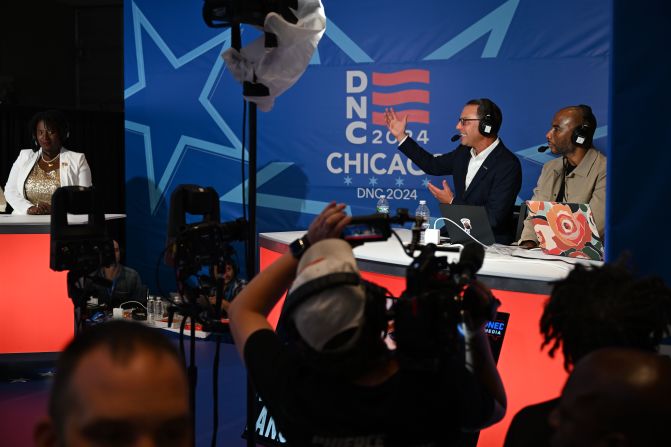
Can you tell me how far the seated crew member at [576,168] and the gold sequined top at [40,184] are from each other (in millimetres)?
3251

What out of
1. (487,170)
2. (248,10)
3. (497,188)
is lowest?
(497,188)

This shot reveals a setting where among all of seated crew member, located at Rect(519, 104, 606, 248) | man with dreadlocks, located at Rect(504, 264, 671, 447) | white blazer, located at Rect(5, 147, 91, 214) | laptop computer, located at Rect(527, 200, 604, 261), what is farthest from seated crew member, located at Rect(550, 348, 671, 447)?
white blazer, located at Rect(5, 147, 91, 214)

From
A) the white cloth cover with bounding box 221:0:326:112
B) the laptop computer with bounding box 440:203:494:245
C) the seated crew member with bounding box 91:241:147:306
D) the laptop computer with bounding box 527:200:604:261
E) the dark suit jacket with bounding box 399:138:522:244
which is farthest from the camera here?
the seated crew member with bounding box 91:241:147:306

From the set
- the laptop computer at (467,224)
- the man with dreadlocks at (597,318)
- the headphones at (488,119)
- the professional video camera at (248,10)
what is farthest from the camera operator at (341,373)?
the headphones at (488,119)

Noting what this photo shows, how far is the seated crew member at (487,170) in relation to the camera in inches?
171

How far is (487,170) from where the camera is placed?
4.44 m

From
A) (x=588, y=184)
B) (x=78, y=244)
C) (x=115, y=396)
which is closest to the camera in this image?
(x=115, y=396)

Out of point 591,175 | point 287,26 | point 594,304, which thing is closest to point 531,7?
point 591,175

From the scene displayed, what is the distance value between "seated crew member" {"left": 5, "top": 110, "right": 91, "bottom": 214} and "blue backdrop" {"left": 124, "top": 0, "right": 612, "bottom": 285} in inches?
48.3

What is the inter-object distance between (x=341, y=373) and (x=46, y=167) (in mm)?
4599

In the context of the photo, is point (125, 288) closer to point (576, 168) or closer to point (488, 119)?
point (488, 119)

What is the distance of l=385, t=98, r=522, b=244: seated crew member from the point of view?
14.2 feet

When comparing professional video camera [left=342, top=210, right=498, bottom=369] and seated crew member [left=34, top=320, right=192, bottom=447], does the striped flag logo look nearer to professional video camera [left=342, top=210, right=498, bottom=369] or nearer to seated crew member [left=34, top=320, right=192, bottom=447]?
professional video camera [left=342, top=210, right=498, bottom=369]

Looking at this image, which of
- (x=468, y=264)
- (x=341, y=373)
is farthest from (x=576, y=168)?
(x=341, y=373)
